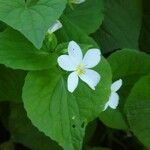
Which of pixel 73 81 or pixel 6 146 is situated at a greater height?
pixel 73 81

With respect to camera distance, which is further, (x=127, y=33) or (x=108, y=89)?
(x=127, y=33)

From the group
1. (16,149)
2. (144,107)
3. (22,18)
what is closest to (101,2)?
(144,107)

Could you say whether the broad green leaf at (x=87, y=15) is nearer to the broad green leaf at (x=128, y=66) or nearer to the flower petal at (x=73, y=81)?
the broad green leaf at (x=128, y=66)

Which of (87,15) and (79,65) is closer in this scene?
(79,65)

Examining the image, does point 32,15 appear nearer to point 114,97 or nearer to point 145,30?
point 114,97

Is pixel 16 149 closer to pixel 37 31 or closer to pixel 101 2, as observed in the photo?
pixel 101 2

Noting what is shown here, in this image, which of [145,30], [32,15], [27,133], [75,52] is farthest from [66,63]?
[145,30]
